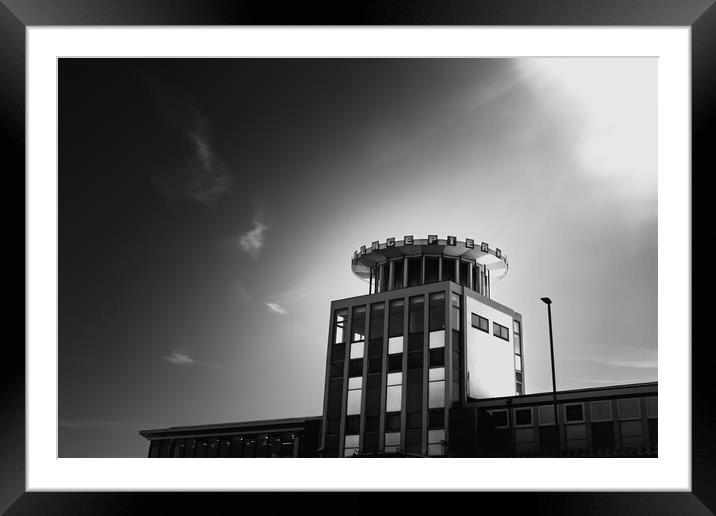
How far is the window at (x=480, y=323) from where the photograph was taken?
30734 mm

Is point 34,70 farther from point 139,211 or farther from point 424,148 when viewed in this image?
point 139,211

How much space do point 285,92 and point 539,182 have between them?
43.6 feet

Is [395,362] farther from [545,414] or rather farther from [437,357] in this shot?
[545,414]

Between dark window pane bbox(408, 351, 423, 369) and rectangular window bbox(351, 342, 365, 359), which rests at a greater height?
rectangular window bbox(351, 342, 365, 359)

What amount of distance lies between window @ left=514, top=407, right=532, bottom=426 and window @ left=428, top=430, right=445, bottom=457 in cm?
301

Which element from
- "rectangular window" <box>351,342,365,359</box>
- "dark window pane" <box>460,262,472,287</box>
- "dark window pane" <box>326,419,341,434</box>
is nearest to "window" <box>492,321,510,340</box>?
"dark window pane" <box>460,262,472,287</box>

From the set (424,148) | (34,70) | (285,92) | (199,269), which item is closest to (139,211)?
(199,269)

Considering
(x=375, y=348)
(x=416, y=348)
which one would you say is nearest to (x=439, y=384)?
(x=416, y=348)

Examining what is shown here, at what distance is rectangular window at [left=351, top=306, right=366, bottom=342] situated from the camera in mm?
31844

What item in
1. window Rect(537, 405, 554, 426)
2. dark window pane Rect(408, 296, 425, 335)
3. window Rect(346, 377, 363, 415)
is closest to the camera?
window Rect(537, 405, 554, 426)

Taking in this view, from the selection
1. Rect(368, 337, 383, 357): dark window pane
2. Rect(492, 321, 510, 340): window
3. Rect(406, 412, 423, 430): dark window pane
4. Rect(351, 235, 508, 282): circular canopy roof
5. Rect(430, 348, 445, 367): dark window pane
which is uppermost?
Rect(351, 235, 508, 282): circular canopy roof

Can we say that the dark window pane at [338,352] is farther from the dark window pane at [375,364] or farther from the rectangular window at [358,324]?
the dark window pane at [375,364]

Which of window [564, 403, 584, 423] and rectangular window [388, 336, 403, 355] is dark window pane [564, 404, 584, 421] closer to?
window [564, 403, 584, 423]

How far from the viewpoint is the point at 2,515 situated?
3.03 metres
